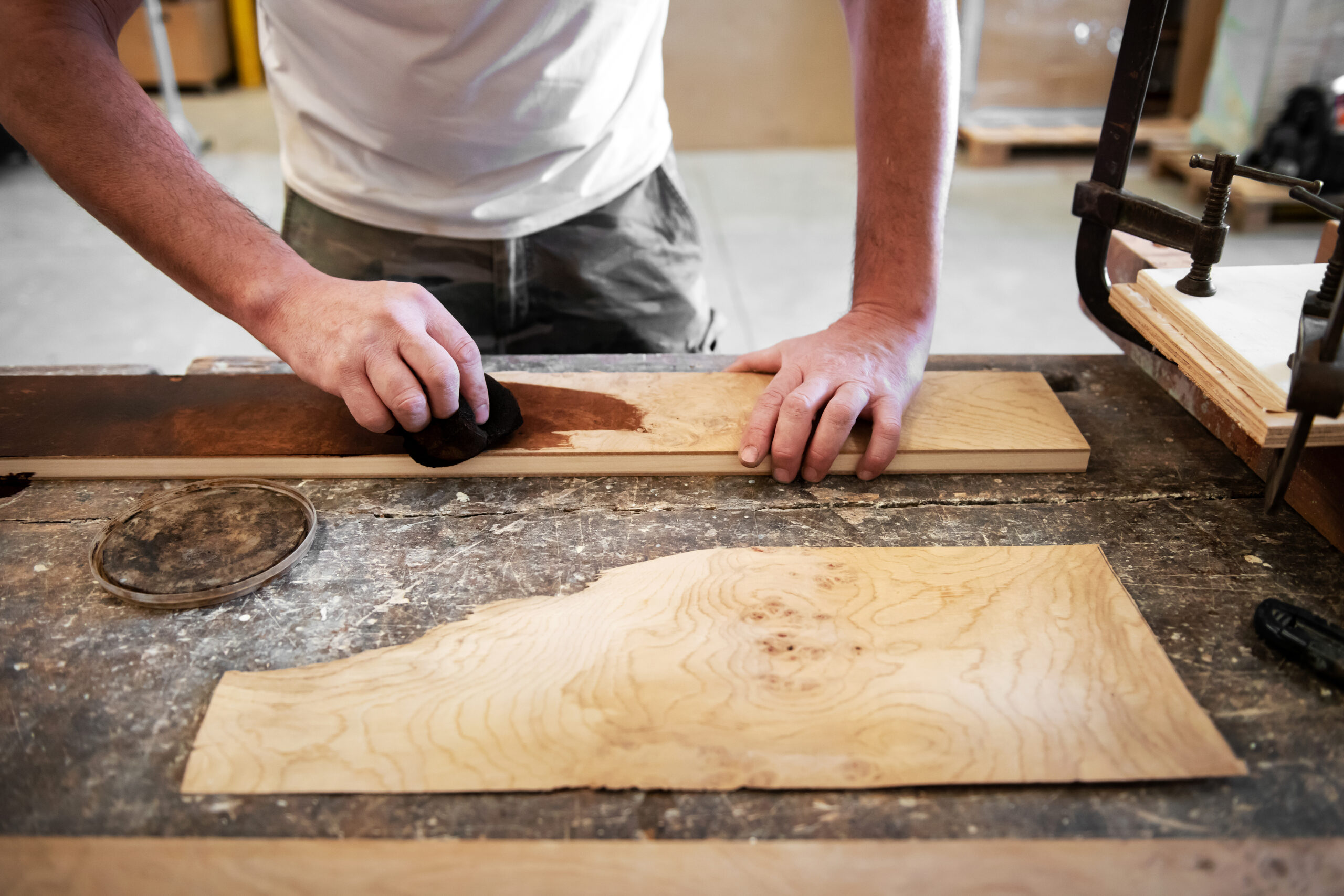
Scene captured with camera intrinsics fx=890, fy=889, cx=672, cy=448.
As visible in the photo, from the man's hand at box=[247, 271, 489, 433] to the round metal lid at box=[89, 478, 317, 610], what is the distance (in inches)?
6.3

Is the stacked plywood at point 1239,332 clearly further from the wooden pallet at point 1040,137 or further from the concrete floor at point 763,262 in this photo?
the wooden pallet at point 1040,137

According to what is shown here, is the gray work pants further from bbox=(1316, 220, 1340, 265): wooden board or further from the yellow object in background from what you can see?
the yellow object in background

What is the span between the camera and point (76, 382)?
4.42ft

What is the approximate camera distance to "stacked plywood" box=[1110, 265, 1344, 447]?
0.97 metres

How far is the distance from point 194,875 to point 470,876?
0.23 metres

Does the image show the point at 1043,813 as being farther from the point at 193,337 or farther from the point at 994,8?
the point at 994,8

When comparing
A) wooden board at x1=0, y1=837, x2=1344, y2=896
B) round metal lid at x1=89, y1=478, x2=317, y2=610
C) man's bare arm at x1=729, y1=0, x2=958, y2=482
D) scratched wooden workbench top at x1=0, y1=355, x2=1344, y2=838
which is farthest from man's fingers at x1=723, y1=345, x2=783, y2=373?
wooden board at x1=0, y1=837, x2=1344, y2=896

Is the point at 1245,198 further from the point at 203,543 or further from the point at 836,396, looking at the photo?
the point at 203,543

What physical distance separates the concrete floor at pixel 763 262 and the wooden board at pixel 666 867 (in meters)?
2.83

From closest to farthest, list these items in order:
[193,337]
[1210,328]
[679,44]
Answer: [1210,328], [193,337], [679,44]

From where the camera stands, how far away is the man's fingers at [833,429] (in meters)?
1.17

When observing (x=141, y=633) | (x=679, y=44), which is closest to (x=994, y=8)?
(x=679, y=44)

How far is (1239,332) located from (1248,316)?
5cm

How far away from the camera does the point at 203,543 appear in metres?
1.07
